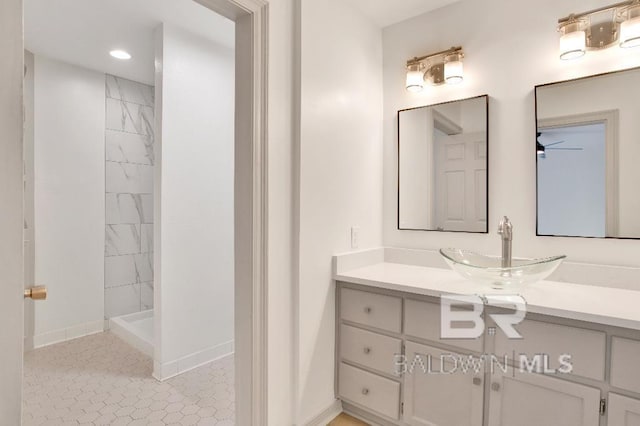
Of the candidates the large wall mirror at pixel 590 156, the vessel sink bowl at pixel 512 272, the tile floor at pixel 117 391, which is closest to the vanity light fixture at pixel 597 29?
the large wall mirror at pixel 590 156

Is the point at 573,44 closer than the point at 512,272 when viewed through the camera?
No

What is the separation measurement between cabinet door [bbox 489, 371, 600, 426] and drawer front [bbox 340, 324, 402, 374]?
484 millimetres

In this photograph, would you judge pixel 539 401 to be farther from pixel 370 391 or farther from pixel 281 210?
pixel 281 210

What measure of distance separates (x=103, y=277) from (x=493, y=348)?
356 cm

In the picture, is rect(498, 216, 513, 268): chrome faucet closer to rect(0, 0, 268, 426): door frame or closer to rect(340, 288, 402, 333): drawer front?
rect(340, 288, 402, 333): drawer front

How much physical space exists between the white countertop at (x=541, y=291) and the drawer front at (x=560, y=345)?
0.09 m

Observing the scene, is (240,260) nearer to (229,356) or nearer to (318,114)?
(318,114)

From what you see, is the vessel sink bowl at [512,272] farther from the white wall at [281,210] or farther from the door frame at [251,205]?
the door frame at [251,205]

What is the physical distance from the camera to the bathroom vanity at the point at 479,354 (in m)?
1.31

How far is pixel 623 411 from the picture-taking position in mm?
1271

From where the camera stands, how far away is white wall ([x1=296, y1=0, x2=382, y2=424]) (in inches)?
72.2

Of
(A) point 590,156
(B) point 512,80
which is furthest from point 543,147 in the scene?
(B) point 512,80

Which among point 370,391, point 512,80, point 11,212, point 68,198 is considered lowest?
point 370,391

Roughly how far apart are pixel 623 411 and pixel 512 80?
1.65 m
